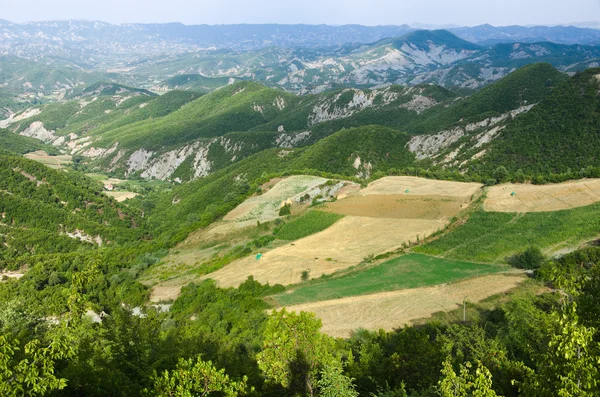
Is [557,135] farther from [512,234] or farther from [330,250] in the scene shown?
[330,250]

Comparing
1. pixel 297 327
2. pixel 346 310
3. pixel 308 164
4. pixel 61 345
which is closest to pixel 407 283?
pixel 346 310

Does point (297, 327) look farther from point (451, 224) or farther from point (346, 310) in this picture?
point (451, 224)

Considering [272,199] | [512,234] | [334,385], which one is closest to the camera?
[334,385]

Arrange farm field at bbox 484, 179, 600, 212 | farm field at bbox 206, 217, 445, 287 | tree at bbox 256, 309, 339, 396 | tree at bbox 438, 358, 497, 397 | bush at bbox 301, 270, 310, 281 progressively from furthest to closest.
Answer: farm field at bbox 484, 179, 600, 212, farm field at bbox 206, 217, 445, 287, bush at bbox 301, 270, 310, 281, tree at bbox 256, 309, 339, 396, tree at bbox 438, 358, 497, 397

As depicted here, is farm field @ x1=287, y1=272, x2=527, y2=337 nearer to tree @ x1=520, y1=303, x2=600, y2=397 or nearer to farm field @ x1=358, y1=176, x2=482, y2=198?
tree @ x1=520, y1=303, x2=600, y2=397

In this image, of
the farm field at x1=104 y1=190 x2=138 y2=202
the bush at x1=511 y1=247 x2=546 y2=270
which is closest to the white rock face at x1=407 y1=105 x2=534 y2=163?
the bush at x1=511 y1=247 x2=546 y2=270

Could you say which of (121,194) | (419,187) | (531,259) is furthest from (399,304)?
(121,194)

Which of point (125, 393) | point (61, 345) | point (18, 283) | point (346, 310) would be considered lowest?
point (18, 283)
